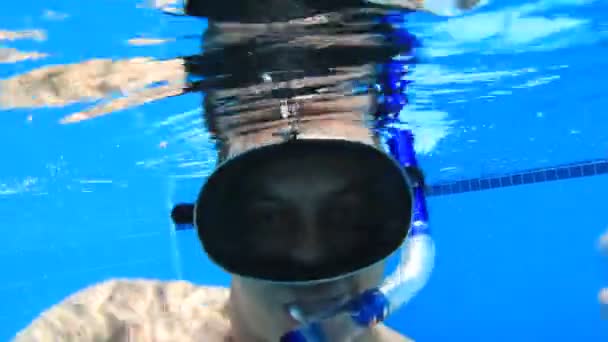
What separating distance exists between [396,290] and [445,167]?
8.39 m

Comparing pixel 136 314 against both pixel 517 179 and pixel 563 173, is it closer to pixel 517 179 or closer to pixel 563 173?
pixel 517 179

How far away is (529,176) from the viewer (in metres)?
12.0

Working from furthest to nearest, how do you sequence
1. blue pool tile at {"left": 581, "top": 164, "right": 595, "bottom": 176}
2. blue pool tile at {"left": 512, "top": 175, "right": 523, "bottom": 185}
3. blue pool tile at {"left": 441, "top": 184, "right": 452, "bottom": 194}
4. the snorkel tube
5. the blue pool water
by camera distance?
blue pool tile at {"left": 581, "top": 164, "right": 595, "bottom": 176}, blue pool tile at {"left": 512, "top": 175, "right": 523, "bottom": 185}, blue pool tile at {"left": 441, "top": 184, "right": 452, "bottom": 194}, the blue pool water, the snorkel tube

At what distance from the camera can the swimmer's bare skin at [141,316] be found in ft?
13.0

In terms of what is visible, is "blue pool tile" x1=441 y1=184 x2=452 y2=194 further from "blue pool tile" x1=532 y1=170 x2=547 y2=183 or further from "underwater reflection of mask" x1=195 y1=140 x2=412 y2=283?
"underwater reflection of mask" x1=195 y1=140 x2=412 y2=283

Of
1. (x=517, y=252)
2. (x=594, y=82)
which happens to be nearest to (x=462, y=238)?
(x=517, y=252)

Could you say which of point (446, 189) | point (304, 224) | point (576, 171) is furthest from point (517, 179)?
point (304, 224)

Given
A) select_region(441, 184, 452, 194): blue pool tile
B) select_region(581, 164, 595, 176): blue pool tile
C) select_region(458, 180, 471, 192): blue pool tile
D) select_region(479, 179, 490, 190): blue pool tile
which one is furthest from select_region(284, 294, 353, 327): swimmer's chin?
select_region(479, 179, 490, 190): blue pool tile

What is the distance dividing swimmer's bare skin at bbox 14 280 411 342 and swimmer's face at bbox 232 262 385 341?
0.57 meters

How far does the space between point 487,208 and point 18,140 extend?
16831 mm

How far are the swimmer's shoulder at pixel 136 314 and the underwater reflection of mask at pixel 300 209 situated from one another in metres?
0.96

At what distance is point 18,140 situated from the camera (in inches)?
278

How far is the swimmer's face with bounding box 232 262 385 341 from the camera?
338 cm

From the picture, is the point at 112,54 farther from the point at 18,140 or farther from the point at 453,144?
the point at 453,144
